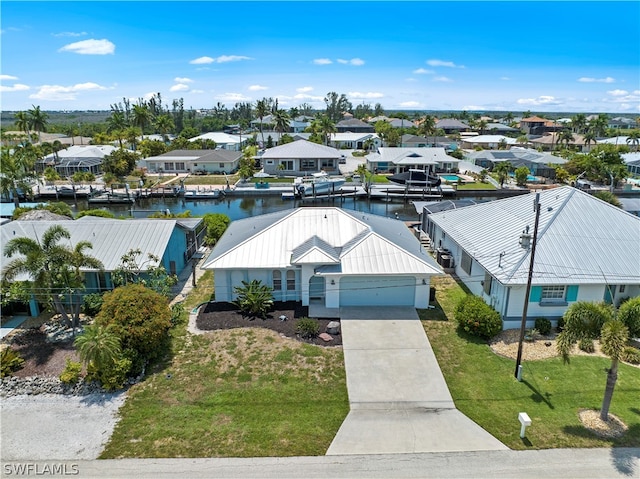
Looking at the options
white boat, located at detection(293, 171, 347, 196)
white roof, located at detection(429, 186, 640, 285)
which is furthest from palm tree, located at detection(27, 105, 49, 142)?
white roof, located at detection(429, 186, 640, 285)

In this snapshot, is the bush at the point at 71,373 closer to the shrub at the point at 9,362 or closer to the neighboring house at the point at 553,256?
the shrub at the point at 9,362

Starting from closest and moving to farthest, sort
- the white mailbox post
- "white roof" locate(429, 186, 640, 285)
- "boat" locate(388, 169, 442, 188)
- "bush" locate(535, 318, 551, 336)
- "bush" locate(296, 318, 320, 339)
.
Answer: the white mailbox post → "bush" locate(296, 318, 320, 339) → "bush" locate(535, 318, 551, 336) → "white roof" locate(429, 186, 640, 285) → "boat" locate(388, 169, 442, 188)

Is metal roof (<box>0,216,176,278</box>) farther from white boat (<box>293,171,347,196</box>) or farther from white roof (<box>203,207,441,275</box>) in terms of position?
white boat (<box>293,171,347,196</box>)

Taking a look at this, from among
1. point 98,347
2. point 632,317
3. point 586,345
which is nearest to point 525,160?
point 632,317

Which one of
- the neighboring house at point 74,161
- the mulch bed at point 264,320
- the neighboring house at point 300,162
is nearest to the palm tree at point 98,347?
the mulch bed at point 264,320

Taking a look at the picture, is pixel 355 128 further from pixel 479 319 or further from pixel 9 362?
pixel 9 362

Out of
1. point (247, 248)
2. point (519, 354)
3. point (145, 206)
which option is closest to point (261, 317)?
point (247, 248)
